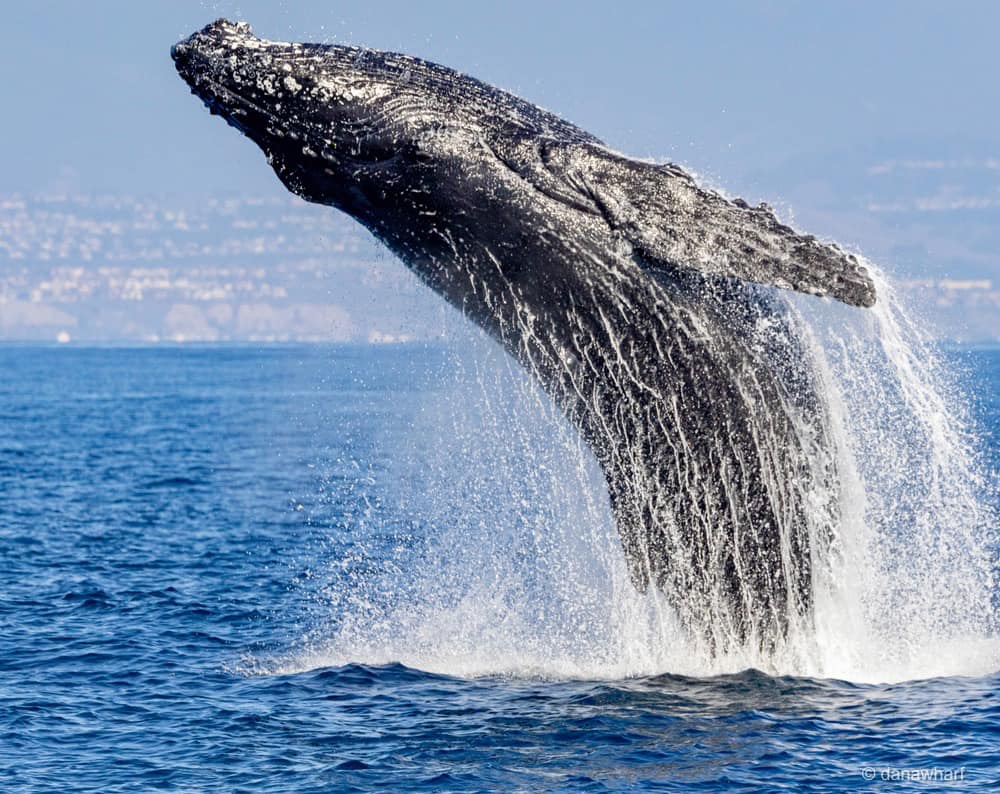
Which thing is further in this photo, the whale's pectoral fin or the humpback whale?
the humpback whale

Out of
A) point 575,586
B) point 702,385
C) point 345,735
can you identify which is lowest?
point 345,735

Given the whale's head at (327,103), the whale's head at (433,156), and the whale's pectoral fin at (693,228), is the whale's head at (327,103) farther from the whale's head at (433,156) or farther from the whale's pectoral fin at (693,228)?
the whale's pectoral fin at (693,228)

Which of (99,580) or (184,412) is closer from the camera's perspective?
(99,580)

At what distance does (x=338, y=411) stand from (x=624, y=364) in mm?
71357

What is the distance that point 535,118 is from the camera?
49.5ft

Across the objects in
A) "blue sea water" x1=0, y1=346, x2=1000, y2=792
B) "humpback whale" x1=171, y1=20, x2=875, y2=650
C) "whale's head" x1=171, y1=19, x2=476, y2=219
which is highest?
"whale's head" x1=171, y1=19, x2=476, y2=219

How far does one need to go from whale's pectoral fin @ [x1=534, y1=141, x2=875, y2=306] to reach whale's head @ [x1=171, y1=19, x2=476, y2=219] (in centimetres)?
138

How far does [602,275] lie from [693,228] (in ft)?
3.54

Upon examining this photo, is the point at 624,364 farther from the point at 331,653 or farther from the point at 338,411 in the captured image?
the point at 338,411

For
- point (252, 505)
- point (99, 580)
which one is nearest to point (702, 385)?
point (99, 580)

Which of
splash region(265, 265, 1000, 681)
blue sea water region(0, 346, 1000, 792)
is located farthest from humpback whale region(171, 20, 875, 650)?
blue sea water region(0, 346, 1000, 792)

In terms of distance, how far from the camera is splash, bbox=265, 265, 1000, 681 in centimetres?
1585

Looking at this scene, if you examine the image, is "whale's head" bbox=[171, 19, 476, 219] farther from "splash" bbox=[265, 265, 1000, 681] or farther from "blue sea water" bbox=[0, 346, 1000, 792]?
"blue sea water" bbox=[0, 346, 1000, 792]

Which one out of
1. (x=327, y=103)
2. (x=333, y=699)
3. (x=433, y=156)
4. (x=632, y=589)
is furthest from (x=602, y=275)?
(x=333, y=699)
